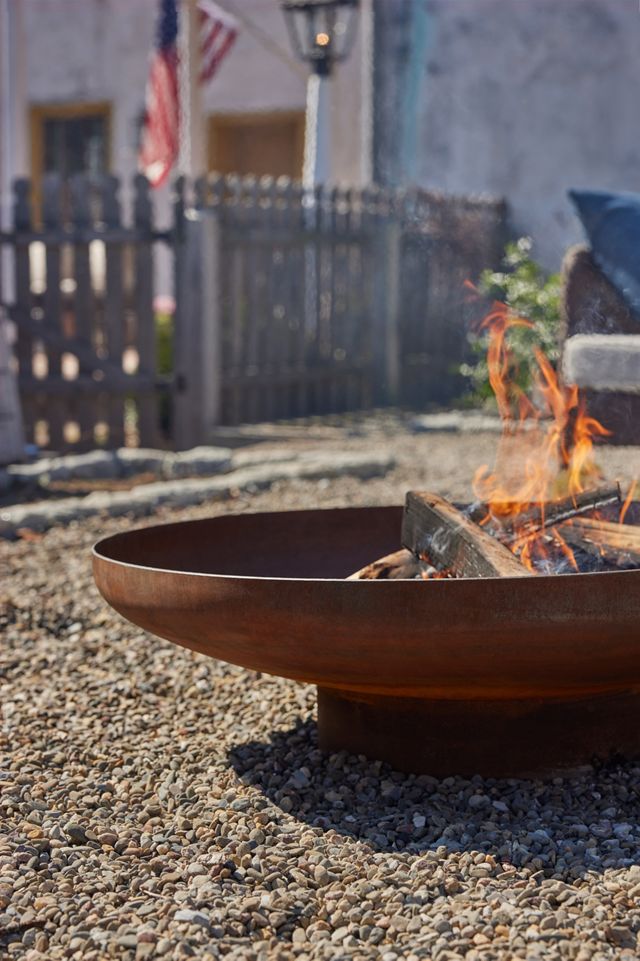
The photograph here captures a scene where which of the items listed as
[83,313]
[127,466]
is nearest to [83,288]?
[83,313]

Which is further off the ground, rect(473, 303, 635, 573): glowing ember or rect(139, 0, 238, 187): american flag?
rect(139, 0, 238, 187): american flag

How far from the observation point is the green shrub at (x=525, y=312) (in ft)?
28.3

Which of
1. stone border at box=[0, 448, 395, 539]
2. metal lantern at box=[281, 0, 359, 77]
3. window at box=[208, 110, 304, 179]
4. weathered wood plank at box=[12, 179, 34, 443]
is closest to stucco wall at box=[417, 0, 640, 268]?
metal lantern at box=[281, 0, 359, 77]

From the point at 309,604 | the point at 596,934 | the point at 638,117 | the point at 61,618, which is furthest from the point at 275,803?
the point at 638,117

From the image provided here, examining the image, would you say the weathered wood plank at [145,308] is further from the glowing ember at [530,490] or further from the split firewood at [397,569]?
the split firewood at [397,569]

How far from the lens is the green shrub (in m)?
8.62

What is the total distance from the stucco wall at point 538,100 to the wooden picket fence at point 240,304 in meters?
0.54

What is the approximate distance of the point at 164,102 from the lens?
11.7 meters

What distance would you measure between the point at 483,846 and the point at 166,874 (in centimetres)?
55

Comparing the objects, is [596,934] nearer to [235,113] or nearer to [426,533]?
[426,533]

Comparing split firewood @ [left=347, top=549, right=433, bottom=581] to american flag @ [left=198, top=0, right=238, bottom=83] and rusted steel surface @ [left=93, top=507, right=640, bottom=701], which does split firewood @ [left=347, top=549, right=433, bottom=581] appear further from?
american flag @ [left=198, top=0, right=238, bottom=83]

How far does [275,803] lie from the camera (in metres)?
2.52

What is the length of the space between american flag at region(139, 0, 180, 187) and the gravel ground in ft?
28.4

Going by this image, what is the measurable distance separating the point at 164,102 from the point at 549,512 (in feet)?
31.5
